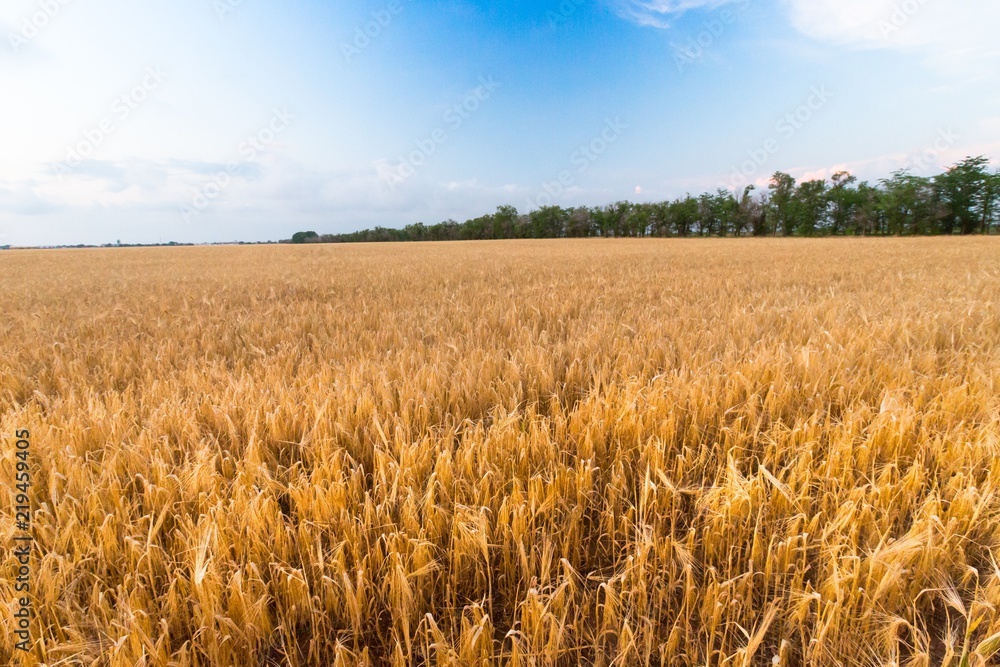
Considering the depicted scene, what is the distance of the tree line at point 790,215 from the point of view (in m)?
53.9

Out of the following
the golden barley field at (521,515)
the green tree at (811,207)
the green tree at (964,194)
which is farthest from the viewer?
the green tree at (811,207)

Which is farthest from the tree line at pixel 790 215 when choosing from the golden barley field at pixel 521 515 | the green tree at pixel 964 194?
the golden barley field at pixel 521 515

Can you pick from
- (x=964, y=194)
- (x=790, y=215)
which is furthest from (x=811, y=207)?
(x=964, y=194)

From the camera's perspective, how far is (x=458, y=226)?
310 ft

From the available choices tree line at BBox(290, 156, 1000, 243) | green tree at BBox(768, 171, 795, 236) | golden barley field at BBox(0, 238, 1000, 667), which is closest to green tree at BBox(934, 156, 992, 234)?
tree line at BBox(290, 156, 1000, 243)

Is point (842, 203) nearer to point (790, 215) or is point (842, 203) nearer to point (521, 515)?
point (790, 215)

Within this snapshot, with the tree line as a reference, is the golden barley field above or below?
below

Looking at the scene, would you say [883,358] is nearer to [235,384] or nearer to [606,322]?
[606,322]

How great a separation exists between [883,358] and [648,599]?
8.08 feet

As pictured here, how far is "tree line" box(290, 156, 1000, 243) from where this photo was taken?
53938mm

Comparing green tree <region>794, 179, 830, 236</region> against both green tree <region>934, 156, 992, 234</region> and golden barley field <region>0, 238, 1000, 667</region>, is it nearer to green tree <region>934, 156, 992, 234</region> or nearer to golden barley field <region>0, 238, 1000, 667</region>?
green tree <region>934, 156, 992, 234</region>

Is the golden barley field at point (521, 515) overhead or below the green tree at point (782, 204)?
below

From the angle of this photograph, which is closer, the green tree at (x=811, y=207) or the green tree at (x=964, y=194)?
the green tree at (x=964, y=194)

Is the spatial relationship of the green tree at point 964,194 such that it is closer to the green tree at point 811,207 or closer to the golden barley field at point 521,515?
the green tree at point 811,207
